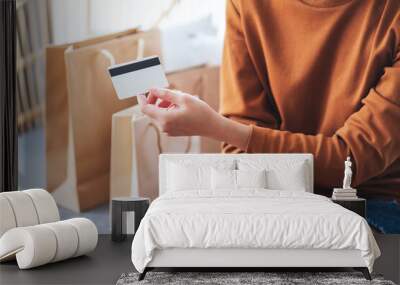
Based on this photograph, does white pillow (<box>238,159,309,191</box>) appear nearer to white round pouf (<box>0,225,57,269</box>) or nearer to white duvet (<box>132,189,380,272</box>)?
white duvet (<box>132,189,380,272</box>)

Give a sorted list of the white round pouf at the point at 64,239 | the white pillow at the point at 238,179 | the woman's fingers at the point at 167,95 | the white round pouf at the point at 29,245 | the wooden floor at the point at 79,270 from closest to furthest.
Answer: the wooden floor at the point at 79,270
the white round pouf at the point at 29,245
the white round pouf at the point at 64,239
the white pillow at the point at 238,179
the woman's fingers at the point at 167,95

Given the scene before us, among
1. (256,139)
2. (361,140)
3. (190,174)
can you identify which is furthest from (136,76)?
(361,140)

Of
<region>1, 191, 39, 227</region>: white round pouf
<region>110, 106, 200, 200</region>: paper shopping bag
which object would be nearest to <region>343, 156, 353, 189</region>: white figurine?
<region>110, 106, 200, 200</region>: paper shopping bag

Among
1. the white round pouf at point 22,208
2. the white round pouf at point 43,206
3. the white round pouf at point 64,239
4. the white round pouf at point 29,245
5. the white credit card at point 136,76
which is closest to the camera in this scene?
the white round pouf at point 29,245

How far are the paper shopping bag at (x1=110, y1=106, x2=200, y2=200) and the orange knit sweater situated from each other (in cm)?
48

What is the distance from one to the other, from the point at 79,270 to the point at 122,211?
1.05m

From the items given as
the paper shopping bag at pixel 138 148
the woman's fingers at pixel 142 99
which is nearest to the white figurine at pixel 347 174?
the paper shopping bag at pixel 138 148

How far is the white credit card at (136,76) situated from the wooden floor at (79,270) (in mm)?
1369

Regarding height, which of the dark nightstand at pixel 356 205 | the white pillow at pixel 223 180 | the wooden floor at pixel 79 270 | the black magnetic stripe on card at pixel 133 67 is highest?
the black magnetic stripe on card at pixel 133 67

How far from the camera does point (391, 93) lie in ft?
18.8

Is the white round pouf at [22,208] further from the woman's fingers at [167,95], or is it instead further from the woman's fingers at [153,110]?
the woman's fingers at [167,95]

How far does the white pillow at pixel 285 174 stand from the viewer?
5629mm

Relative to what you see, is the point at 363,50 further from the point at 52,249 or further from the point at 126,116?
the point at 52,249

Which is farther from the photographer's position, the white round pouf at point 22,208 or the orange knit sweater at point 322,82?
the orange knit sweater at point 322,82
